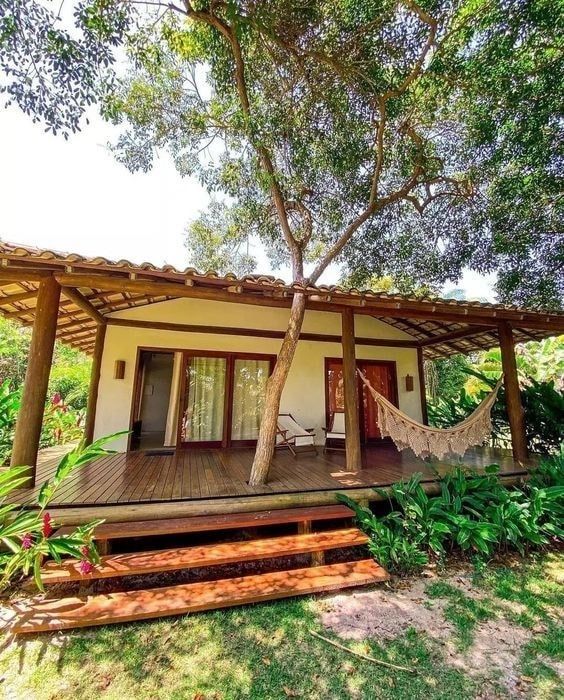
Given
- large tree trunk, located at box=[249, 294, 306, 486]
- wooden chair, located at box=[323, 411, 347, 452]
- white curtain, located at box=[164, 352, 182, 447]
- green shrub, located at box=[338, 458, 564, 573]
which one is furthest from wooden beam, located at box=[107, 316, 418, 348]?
green shrub, located at box=[338, 458, 564, 573]

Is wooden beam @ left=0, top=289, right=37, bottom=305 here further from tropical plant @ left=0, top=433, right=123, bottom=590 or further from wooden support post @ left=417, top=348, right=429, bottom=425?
wooden support post @ left=417, top=348, right=429, bottom=425

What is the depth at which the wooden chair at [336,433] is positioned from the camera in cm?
604

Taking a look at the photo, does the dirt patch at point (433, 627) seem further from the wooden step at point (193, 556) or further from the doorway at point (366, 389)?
the doorway at point (366, 389)

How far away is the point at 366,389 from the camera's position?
7016 millimetres

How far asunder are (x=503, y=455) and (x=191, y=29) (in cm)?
840

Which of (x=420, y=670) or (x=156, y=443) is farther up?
(x=156, y=443)

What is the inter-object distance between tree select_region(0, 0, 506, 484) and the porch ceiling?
1.91 feet

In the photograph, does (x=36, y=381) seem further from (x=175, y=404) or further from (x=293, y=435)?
(x=293, y=435)

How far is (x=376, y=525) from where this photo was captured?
10.4ft

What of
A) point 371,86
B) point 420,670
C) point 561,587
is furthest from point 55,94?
point 561,587

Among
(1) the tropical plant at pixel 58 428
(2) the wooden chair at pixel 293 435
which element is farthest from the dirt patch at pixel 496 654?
(1) the tropical plant at pixel 58 428

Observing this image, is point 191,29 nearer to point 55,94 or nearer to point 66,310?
point 55,94

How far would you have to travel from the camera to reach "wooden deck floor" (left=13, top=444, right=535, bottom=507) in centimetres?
316

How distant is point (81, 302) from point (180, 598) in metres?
3.58
